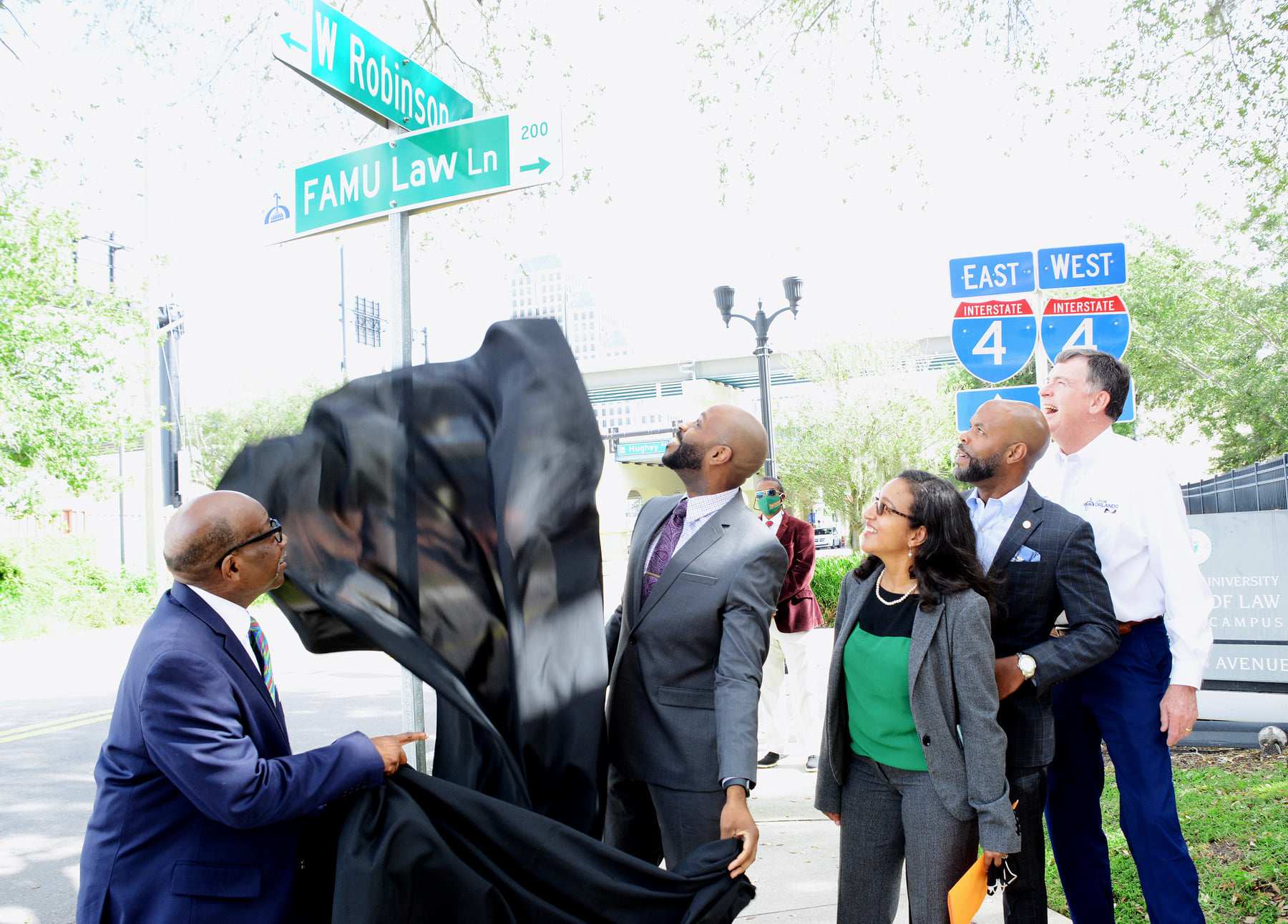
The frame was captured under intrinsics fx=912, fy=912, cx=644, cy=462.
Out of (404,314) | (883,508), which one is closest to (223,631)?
(404,314)

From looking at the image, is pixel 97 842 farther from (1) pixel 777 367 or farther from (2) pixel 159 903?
(1) pixel 777 367

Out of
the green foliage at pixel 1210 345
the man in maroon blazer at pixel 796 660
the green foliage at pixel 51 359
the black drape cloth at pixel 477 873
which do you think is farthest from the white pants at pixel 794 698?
the green foliage at pixel 1210 345

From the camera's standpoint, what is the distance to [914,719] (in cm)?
266

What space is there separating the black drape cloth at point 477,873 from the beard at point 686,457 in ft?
4.05

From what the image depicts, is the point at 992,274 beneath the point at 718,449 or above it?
above

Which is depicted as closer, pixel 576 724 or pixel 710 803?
pixel 576 724

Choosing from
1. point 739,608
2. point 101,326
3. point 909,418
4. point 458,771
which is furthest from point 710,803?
point 909,418

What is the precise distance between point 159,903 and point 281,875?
0.24m

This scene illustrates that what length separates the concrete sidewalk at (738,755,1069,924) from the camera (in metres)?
Result: 3.94

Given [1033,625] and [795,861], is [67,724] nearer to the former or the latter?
[795,861]

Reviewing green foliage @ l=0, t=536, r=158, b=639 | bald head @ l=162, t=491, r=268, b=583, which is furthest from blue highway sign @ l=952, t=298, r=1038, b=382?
green foliage @ l=0, t=536, r=158, b=639

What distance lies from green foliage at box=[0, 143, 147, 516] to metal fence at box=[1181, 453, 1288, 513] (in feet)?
48.9

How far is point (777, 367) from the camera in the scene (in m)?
30.7

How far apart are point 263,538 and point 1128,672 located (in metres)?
2.85
